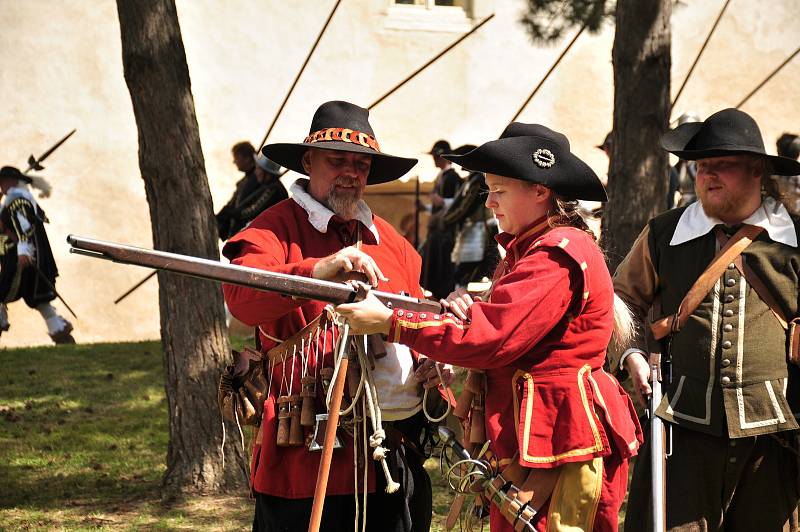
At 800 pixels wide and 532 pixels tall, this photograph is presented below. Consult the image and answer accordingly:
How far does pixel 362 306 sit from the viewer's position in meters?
3.09

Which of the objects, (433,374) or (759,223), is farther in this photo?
(759,223)

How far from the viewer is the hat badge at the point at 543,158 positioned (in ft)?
10.5

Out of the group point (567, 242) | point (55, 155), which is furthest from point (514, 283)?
point (55, 155)

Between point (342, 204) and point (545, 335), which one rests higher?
point (342, 204)

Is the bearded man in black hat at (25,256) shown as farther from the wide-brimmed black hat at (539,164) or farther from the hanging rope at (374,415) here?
the wide-brimmed black hat at (539,164)

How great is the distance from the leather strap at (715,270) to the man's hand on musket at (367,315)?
55.8 inches

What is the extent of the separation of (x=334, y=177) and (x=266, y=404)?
83 cm

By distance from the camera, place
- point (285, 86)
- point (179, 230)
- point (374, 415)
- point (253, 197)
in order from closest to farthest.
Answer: point (374, 415), point (179, 230), point (253, 197), point (285, 86)

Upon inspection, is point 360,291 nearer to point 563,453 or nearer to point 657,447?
point 563,453

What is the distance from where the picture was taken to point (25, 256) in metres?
12.2

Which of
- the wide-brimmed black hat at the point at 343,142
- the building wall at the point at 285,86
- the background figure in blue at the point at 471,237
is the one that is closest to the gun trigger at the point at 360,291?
the wide-brimmed black hat at the point at 343,142

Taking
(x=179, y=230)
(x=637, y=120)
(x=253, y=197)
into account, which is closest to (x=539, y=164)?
(x=179, y=230)

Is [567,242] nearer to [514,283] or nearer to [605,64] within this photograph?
[514,283]

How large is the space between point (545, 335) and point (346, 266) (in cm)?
66
